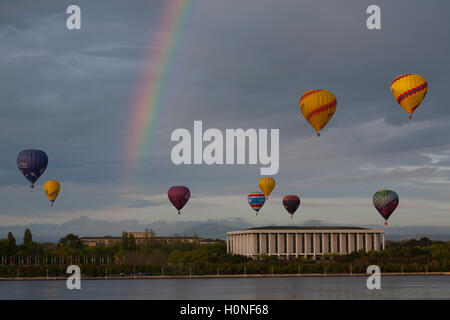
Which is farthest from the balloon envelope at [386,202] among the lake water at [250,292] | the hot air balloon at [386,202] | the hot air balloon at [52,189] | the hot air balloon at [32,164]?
the hot air balloon at [32,164]

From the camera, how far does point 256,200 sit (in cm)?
18788

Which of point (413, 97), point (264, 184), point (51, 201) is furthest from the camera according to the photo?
point (264, 184)

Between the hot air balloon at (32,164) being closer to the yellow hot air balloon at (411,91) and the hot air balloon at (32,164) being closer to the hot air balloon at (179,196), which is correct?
the hot air balloon at (179,196)

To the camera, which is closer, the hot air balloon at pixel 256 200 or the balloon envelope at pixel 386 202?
the balloon envelope at pixel 386 202

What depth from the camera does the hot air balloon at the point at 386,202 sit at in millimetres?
160125

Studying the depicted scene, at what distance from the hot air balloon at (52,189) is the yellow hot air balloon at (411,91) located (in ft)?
Answer: 257

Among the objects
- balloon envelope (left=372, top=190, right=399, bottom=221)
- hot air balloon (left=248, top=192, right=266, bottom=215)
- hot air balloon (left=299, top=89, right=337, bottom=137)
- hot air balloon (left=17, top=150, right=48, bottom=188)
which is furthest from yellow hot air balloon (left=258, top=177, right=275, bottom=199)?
hot air balloon (left=299, top=89, right=337, bottom=137)
